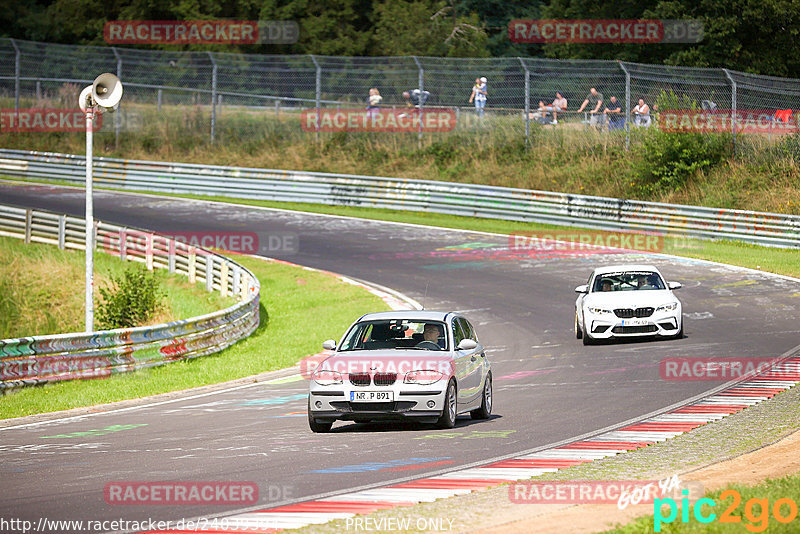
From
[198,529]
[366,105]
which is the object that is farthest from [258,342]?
[366,105]

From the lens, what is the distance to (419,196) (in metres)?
38.6

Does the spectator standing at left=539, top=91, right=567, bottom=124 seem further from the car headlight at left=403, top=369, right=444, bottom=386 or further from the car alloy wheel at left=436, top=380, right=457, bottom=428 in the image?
the car headlight at left=403, top=369, right=444, bottom=386

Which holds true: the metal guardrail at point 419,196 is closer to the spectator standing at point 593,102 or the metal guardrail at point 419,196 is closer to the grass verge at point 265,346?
the spectator standing at point 593,102

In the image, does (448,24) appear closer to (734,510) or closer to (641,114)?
(641,114)

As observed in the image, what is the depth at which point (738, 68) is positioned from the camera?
1950 inches

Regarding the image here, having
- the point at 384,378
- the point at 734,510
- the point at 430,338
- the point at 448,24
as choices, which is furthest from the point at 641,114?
the point at 734,510

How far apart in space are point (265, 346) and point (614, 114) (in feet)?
67.5

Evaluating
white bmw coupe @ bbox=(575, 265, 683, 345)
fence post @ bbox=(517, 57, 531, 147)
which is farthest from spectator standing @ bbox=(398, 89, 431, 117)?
white bmw coupe @ bbox=(575, 265, 683, 345)

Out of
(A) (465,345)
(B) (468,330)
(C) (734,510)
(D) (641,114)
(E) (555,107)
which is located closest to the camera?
(C) (734,510)

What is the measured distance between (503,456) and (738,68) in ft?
139

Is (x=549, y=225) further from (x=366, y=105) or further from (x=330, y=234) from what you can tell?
(x=366, y=105)

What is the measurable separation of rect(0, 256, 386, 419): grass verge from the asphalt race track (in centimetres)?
101

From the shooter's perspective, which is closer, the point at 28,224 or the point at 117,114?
the point at 28,224

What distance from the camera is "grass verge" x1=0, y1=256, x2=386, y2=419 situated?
53.2 feet
